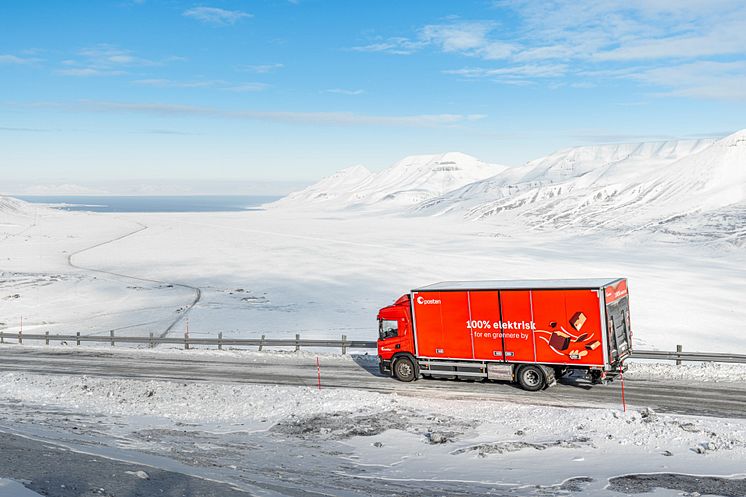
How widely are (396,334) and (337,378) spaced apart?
3199 mm

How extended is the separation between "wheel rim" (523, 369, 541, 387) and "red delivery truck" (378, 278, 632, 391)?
0.03m

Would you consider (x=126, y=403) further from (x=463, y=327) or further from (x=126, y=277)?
(x=126, y=277)

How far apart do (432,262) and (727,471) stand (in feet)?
221

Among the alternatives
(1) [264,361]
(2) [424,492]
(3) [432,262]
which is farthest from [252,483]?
(3) [432,262]

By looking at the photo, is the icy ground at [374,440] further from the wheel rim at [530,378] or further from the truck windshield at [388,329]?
the truck windshield at [388,329]

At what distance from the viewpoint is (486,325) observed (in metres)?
22.1

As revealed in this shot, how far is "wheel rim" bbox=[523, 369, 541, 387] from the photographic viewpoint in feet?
71.7

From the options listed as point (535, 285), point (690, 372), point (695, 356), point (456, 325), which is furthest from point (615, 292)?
point (695, 356)

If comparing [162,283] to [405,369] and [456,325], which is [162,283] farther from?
[456,325]

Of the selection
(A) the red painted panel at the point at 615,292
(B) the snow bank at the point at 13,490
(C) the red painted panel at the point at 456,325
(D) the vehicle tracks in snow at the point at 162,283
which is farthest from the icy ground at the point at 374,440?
(D) the vehicle tracks in snow at the point at 162,283

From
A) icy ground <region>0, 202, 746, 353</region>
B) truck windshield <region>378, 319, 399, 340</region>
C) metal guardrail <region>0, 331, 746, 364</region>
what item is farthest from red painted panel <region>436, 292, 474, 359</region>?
icy ground <region>0, 202, 746, 353</region>

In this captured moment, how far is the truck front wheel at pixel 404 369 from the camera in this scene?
78.9 ft

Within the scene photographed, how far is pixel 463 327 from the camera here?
22547 mm

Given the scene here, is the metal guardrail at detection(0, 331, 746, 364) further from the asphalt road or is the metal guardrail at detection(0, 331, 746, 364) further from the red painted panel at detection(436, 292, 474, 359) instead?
the red painted panel at detection(436, 292, 474, 359)
